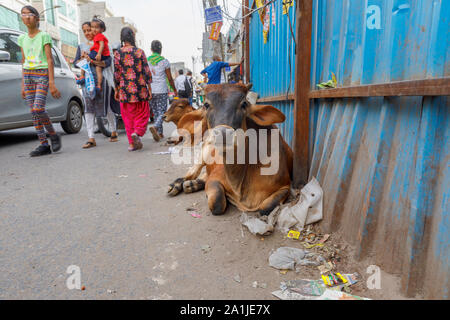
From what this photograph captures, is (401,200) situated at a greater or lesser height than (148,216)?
greater

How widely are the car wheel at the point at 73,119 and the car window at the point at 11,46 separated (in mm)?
1756

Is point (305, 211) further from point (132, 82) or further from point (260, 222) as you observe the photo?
point (132, 82)

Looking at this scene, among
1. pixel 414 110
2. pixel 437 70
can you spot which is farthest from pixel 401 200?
pixel 437 70

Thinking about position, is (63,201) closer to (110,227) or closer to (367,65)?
(110,227)

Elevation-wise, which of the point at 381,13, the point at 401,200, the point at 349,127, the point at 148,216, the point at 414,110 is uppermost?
the point at 381,13

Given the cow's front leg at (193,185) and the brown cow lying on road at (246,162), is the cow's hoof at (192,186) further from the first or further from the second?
the brown cow lying on road at (246,162)

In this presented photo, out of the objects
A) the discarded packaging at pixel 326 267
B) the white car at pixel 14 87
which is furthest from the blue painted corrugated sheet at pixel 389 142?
the white car at pixel 14 87

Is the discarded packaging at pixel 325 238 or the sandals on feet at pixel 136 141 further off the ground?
the sandals on feet at pixel 136 141

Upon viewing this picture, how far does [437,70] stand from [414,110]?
0.24 meters

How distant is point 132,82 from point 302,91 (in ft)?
13.1

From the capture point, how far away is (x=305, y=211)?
98.7 inches

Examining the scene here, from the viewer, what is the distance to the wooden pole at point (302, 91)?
275 centimetres

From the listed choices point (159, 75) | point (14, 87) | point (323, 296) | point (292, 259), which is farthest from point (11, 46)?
point (323, 296)

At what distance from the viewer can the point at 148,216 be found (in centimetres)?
303
